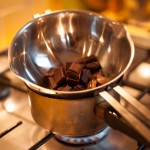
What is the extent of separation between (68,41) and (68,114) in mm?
223

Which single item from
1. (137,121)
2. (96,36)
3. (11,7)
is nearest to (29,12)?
(11,7)

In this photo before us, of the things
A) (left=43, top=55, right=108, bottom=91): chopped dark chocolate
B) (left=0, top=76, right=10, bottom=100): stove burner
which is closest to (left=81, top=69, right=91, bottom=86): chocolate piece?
(left=43, top=55, right=108, bottom=91): chopped dark chocolate

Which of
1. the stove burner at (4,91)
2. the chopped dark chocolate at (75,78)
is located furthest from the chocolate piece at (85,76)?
the stove burner at (4,91)

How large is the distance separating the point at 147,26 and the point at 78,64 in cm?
39

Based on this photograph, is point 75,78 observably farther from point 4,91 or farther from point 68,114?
point 4,91

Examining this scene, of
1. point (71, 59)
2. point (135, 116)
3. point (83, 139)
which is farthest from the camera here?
point (71, 59)

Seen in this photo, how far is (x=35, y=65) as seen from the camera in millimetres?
573

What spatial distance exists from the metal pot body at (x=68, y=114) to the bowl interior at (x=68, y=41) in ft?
0.34

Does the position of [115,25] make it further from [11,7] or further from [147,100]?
[11,7]

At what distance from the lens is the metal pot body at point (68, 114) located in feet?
1.39

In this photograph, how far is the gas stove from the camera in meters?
0.49

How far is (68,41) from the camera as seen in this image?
2.02 feet

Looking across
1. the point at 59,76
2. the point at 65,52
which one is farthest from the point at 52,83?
the point at 65,52

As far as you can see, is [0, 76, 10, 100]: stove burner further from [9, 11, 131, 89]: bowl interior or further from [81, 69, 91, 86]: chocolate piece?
[81, 69, 91, 86]: chocolate piece
